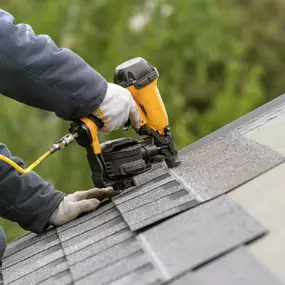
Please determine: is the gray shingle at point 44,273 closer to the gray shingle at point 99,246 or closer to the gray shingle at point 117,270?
the gray shingle at point 99,246

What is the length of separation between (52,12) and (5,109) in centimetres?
95

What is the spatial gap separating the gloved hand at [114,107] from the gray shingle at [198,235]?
2.14ft

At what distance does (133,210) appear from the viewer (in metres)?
2.10

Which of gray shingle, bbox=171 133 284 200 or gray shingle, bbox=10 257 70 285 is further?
gray shingle, bbox=171 133 284 200

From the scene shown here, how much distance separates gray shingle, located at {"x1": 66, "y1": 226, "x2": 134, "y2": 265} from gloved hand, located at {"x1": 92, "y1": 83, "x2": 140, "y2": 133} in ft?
1.88

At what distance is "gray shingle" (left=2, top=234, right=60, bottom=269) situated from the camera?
2305 millimetres

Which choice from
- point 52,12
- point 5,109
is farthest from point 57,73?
point 52,12

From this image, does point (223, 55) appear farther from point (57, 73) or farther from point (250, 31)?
point (57, 73)

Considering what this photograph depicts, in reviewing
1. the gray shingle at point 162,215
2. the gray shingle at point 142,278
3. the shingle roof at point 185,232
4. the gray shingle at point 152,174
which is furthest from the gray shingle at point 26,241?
the gray shingle at point 142,278

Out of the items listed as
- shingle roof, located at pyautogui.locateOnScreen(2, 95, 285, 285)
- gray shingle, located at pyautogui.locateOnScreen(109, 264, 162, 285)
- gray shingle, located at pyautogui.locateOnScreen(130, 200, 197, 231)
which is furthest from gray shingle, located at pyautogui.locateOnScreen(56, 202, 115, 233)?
gray shingle, located at pyautogui.locateOnScreen(109, 264, 162, 285)

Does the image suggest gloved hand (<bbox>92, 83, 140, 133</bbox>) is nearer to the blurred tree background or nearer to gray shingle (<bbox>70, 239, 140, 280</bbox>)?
gray shingle (<bbox>70, 239, 140, 280</bbox>)

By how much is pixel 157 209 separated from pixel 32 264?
0.48 meters

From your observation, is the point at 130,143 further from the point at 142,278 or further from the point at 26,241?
the point at 142,278

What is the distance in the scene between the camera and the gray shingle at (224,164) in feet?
6.87
